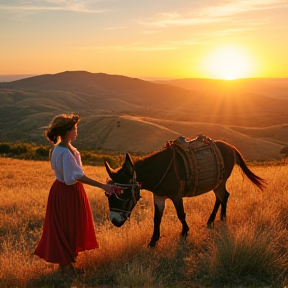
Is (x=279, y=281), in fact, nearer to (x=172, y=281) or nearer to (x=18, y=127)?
(x=172, y=281)

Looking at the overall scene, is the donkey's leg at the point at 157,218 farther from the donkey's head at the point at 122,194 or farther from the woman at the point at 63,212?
the woman at the point at 63,212

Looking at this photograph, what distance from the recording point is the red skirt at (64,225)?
4.71 metres

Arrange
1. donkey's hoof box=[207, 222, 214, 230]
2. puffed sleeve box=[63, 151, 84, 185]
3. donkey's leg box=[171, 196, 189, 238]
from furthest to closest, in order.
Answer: donkey's hoof box=[207, 222, 214, 230]
donkey's leg box=[171, 196, 189, 238]
puffed sleeve box=[63, 151, 84, 185]

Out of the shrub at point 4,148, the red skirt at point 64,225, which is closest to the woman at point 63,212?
the red skirt at point 64,225

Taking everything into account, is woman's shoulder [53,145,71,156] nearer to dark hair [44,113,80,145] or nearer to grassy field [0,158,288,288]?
dark hair [44,113,80,145]

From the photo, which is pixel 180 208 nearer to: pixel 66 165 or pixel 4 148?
pixel 66 165

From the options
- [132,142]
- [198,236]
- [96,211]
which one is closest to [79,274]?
[198,236]

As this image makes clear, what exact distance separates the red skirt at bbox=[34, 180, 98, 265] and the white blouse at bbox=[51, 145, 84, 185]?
208 millimetres

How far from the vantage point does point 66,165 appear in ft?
14.9

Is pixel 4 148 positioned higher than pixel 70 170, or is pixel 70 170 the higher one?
pixel 70 170

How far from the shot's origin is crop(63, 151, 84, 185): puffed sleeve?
4.55 metres

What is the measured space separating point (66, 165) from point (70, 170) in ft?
0.27

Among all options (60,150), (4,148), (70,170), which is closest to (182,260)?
(70,170)

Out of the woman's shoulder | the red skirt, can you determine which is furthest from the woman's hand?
the woman's shoulder
